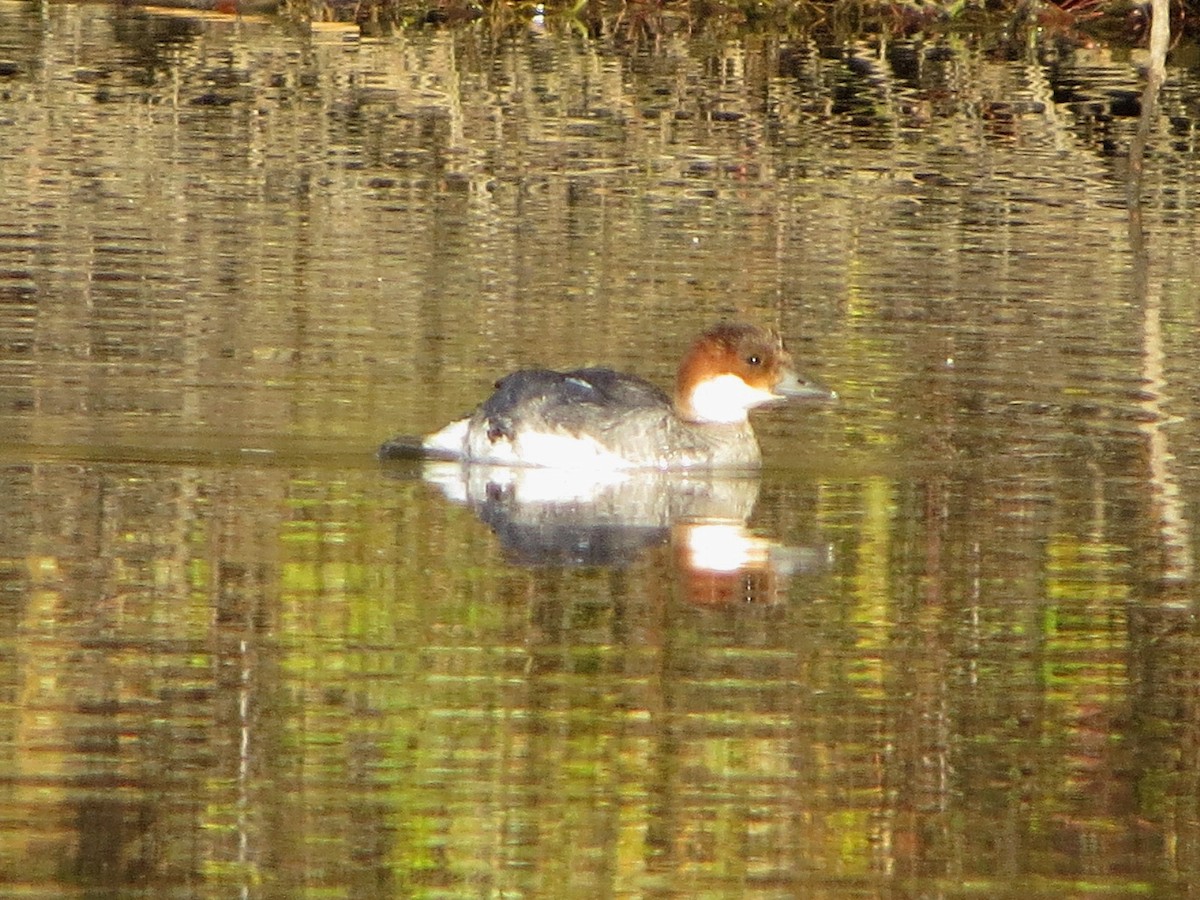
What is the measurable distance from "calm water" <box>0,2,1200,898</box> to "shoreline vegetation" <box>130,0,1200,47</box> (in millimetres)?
10805

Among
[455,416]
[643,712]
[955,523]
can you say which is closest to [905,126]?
[455,416]

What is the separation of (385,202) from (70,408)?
6.98m

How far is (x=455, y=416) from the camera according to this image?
39.2 ft

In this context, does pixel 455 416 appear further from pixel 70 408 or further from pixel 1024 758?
pixel 1024 758

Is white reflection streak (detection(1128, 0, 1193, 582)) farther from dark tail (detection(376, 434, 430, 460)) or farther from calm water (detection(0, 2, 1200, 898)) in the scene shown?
dark tail (detection(376, 434, 430, 460))

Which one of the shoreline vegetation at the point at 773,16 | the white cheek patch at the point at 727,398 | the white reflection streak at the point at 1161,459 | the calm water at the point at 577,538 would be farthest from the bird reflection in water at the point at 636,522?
the shoreline vegetation at the point at 773,16

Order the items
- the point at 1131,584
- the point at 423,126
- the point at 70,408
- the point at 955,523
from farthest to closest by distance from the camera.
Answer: the point at 423,126 < the point at 70,408 < the point at 955,523 < the point at 1131,584

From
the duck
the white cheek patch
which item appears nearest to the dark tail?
the duck

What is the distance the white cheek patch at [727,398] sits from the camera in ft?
37.9

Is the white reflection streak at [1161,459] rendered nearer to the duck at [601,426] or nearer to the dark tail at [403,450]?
the duck at [601,426]

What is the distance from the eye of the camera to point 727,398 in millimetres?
11570

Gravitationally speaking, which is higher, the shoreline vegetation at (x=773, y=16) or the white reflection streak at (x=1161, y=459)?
the shoreline vegetation at (x=773, y=16)

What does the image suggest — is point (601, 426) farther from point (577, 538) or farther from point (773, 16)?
point (773, 16)

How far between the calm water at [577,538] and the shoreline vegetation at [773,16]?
10.8 m
